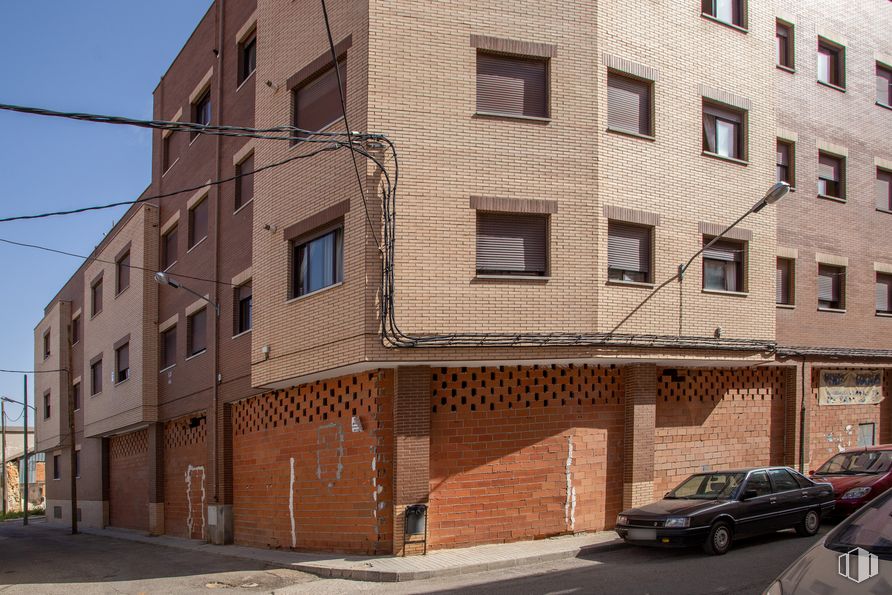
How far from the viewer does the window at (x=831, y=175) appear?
2023 centimetres

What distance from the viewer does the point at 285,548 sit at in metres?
17.0

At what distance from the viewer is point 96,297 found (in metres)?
33.7

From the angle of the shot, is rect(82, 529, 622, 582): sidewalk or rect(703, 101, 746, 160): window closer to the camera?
rect(82, 529, 622, 582): sidewalk

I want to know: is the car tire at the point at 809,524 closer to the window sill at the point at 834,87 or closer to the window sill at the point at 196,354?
the window sill at the point at 834,87

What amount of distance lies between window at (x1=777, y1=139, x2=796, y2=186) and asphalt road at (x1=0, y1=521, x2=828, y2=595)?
343 inches

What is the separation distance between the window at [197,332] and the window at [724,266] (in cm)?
1350

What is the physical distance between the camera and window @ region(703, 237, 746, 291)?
54.6 ft

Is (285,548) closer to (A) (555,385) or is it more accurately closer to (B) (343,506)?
(B) (343,506)

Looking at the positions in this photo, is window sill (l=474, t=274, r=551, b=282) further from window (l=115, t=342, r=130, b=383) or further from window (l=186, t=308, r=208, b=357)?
window (l=115, t=342, r=130, b=383)

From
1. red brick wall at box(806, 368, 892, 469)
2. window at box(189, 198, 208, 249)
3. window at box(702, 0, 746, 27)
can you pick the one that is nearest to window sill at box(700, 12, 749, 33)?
window at box(702, 0, 746, 27)

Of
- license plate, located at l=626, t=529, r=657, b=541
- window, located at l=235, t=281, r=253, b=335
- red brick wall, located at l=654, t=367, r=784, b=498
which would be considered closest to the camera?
license plate, located at l=626, t=529, r=657, b=541

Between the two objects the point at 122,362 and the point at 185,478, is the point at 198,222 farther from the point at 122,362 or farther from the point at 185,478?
the point at 122,362

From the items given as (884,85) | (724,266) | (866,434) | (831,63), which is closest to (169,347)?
(724,266)

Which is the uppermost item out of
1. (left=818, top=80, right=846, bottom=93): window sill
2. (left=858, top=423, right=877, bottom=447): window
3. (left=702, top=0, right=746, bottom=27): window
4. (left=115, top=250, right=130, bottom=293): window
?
(left=702, top=0, right=746, bottom=27): window
